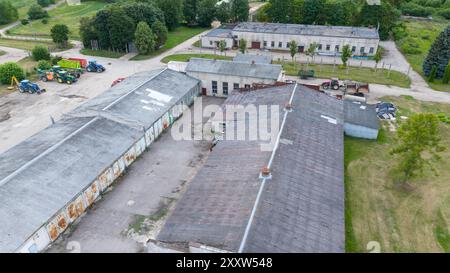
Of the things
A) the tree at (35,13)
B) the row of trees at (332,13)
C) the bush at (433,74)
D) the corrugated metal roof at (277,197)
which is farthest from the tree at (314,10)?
the tree at (35,13)

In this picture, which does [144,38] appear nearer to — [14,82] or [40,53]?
[40,53]

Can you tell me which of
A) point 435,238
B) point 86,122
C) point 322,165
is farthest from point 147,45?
point 435,238

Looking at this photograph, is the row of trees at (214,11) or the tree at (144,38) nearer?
the tree at (144,38)

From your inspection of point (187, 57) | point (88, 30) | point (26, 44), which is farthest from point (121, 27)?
point (26, 44)

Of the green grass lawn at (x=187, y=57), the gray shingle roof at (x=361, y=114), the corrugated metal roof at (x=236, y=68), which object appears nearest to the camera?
the gray shingle roof at (x=361, y=114)

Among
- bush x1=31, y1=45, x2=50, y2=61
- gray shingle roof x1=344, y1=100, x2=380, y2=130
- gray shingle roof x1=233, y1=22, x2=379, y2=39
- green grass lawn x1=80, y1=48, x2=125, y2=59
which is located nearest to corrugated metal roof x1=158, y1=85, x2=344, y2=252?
gray shingle roof x1=344, y1=100, x2=380, y2=130

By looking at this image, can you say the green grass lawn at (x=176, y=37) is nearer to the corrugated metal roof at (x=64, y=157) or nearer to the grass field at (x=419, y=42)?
the corrugated metal roof at (x=64, y=157)
